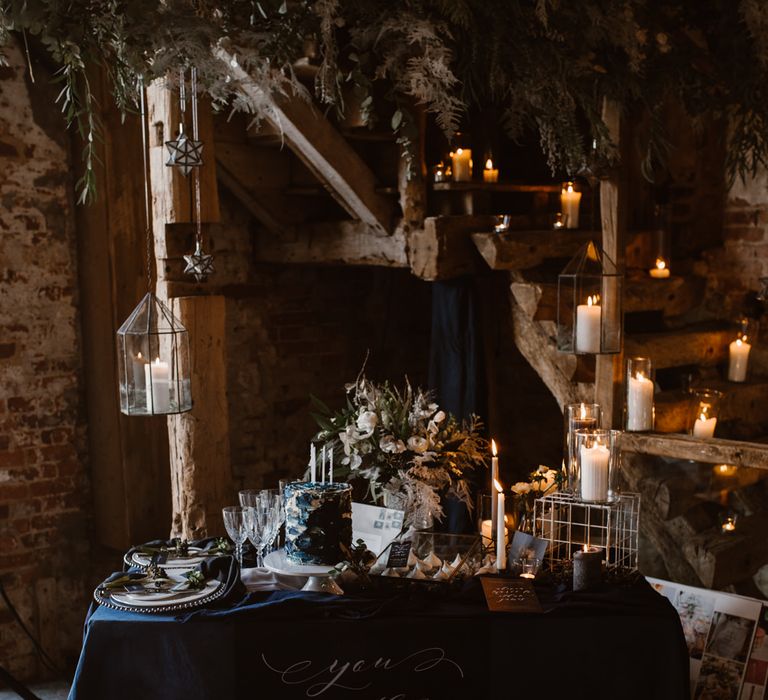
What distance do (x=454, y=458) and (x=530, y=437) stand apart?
3050mm

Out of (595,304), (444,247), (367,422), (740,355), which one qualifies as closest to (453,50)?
(367,422)

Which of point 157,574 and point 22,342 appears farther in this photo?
point 22,342

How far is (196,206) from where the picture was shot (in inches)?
147

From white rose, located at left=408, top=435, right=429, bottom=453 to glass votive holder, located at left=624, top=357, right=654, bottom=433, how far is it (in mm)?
1091

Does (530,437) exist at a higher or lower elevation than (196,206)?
lower

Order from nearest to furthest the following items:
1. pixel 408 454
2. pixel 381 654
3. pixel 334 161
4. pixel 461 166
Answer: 1. pixel 381 654
2. pixel 408 454
3. pixel 334 161
4. pixel 461 166

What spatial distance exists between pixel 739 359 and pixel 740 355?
2 cm

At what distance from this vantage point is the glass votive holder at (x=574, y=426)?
2.82 meters

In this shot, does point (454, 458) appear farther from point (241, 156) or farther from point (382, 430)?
point (241, 156)

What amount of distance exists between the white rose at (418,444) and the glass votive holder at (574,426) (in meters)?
0.42

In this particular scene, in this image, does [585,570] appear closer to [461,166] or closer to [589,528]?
[589,528]

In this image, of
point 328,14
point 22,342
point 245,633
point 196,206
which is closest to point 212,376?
point 196,206

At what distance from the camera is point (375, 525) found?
2.86 m

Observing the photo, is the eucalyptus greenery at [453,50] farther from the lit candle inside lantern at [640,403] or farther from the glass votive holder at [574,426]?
the lit candle inside lantern at [640,403]
